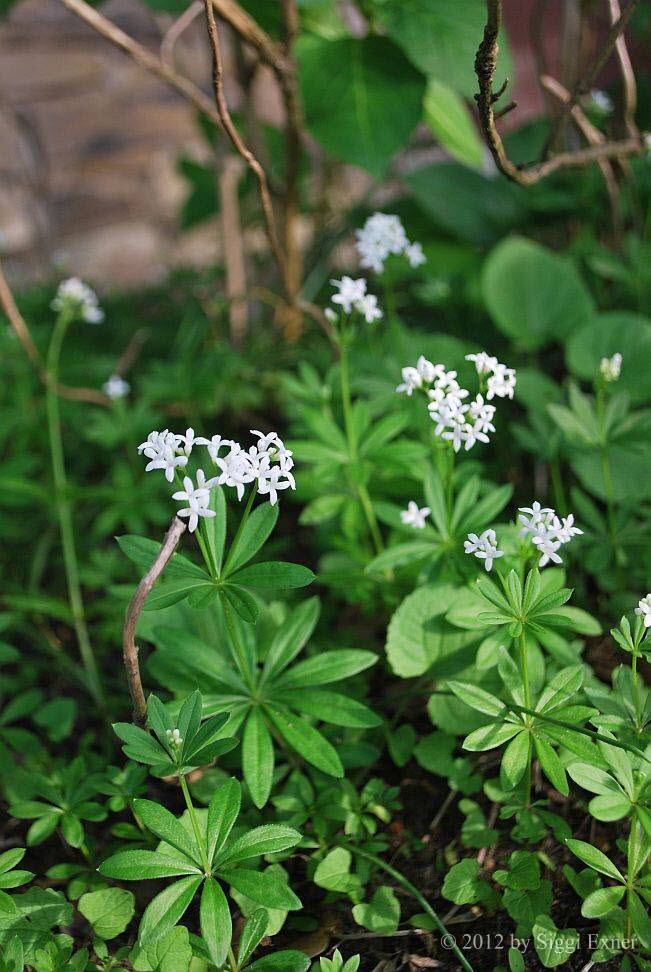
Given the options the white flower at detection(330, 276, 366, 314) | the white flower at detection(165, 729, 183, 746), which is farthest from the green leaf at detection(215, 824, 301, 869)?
the white flower at detection(330, 276, 366, 314)

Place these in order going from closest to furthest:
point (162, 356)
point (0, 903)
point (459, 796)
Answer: point (0, 903), point (459, 796), point (162, 356)

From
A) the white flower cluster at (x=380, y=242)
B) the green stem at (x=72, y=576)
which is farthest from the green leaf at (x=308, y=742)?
the white flower cluster at (x=380, y=242)

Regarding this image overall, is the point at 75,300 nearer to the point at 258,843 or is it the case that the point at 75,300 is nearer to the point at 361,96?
the point at 361,96

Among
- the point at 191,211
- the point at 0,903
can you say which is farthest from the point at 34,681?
the point at 191,211

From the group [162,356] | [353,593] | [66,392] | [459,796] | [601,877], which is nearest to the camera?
[601,877]

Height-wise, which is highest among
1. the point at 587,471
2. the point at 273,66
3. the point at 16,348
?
the point at 273,66

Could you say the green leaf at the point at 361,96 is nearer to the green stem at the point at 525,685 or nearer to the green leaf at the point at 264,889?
the green stem at the point at 525,685

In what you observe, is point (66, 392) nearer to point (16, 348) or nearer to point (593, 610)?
point (16, 348)

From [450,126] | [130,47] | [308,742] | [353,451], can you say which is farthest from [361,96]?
[308,742]
